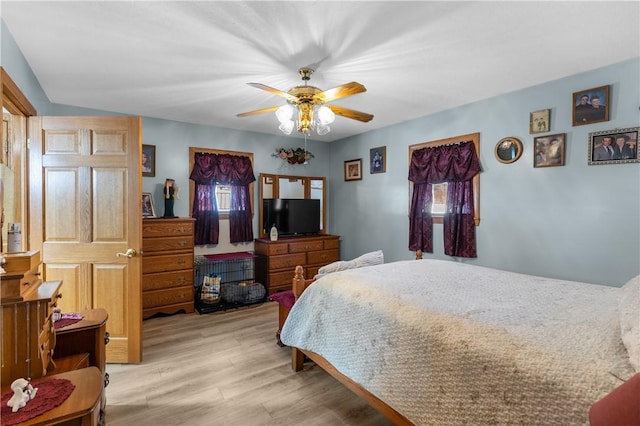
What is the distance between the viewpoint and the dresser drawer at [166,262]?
3807 mm

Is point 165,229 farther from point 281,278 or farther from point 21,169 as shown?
point 281,278

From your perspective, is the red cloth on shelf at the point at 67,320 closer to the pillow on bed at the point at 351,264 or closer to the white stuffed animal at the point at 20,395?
the white stuffed animal at the point at 20,395

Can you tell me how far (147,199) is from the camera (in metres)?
4.12

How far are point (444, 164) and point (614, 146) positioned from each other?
1566 millimetres

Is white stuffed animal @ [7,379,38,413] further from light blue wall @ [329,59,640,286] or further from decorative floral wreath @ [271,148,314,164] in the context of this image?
decorative floral wreath @ [271,148,314,164]

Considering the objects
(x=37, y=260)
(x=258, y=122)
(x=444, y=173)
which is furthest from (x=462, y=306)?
(x=258, y=122)

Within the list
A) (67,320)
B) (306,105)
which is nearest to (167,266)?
(67,320)

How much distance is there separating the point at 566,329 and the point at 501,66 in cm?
220

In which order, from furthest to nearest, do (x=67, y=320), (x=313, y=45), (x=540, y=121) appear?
1. (x=540, y=121)
2. (x=313, y=45)
3. (x=67, y=320)

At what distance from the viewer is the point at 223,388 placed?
239 cm

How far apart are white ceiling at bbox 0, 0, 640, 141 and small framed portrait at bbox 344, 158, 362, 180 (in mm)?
1828

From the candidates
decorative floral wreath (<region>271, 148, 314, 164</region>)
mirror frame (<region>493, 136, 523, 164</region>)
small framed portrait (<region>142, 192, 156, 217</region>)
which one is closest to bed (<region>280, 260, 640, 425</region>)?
mirror frame (<region>493, 136, 523, 164</region>)

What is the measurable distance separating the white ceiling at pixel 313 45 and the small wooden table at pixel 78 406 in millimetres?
1952

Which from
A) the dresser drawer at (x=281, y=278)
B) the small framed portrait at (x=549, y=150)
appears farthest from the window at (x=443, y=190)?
the dresser drawer at (x=281, y=278)
